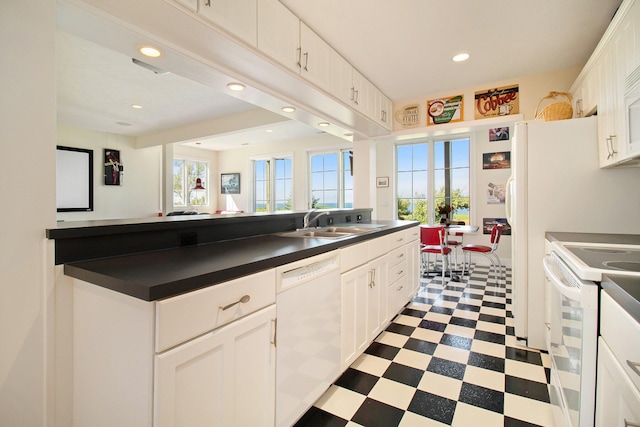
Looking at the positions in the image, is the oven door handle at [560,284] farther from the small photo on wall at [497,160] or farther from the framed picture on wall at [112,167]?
the framed picture on wall at [112,167]

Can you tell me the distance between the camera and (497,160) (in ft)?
16.6

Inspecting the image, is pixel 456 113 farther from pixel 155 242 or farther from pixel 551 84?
pixel 155 242

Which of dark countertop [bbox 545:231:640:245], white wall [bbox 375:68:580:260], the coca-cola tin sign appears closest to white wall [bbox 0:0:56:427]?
dark countertop [bbox 545:231:640:245]

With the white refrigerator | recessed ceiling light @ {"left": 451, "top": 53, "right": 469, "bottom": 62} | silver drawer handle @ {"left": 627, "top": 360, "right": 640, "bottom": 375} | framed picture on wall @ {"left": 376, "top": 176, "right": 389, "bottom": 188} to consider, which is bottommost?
silver drawer handle @ {"left": 627, "top": 360, "right": 640, "bottom": 375}

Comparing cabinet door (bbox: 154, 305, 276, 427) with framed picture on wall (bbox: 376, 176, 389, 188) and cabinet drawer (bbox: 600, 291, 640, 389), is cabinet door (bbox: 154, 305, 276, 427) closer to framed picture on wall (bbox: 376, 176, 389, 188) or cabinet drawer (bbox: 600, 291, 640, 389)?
cabinet drawer (bbox: 600, 291, 640, 389)

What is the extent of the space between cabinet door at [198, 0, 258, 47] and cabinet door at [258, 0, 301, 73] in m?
0.06

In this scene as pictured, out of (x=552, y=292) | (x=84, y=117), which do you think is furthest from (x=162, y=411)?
(x=84, y=117)

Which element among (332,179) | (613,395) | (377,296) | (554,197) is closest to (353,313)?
(377,296)

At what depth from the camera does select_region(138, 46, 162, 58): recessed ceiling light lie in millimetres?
1677

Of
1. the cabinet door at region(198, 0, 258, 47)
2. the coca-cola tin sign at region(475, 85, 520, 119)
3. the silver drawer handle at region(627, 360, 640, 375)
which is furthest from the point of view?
the coca-cola tin sign at region(475, 85, 520, 119)

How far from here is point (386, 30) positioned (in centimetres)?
245

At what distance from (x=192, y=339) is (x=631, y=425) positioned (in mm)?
1220

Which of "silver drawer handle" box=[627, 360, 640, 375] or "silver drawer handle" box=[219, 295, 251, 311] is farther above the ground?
"silver drawer handle" box=[219, 295, 251, 311]

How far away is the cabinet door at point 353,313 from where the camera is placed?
5.93 ft
